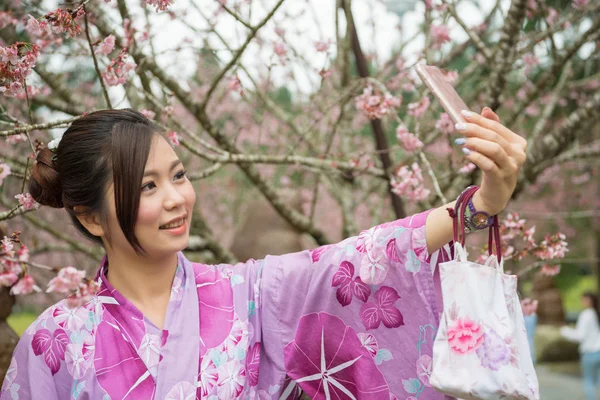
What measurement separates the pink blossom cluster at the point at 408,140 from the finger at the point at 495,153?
1.24m

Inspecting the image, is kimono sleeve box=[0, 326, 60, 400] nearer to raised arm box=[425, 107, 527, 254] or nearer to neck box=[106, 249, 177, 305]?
neck box=[106, 249, 177, 305]

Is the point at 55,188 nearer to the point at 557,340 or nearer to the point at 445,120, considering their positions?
the point at 445,120

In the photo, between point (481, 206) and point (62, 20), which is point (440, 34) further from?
point (62, 20)

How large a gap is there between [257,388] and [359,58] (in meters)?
1.84

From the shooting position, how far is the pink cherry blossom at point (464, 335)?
1.35 metres

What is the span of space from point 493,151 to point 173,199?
863 mm

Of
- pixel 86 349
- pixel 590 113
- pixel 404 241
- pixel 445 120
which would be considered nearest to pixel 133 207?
pixel 86 349

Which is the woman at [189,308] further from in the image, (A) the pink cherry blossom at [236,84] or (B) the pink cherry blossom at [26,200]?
(A) the pink cherry blossom at [236,84]

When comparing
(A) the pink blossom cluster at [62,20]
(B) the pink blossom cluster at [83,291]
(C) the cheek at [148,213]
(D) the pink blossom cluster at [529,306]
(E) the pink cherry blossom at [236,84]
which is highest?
(E) the pink cherry blossom at [236,84]

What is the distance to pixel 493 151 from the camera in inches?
51.3

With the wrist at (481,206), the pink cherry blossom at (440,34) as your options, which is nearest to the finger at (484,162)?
the wrist at (481,206)

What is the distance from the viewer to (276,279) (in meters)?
1.91

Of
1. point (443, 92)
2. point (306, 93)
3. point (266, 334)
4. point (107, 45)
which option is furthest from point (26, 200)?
point (306, 93)

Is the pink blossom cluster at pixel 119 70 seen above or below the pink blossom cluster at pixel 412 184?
above
